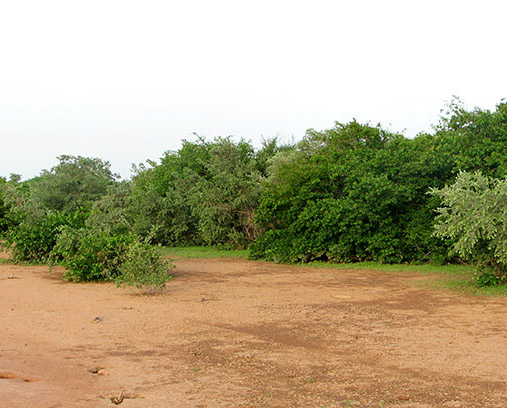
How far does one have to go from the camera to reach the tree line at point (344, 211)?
12.4 meters

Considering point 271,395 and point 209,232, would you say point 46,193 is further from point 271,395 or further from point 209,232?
point 271,395

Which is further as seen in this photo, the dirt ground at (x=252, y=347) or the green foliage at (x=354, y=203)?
the green foliage at (x=354, y=203)

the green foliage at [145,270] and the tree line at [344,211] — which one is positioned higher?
the tree line at [344,211]

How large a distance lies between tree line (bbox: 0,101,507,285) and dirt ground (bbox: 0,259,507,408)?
4.53ft

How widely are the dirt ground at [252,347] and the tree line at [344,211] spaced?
1.38 meters

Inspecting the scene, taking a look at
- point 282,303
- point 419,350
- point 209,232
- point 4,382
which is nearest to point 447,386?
point 419,350

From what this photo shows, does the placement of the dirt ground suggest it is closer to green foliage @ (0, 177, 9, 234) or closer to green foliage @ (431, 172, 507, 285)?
green foliage @ (431, 172, 507, 285)

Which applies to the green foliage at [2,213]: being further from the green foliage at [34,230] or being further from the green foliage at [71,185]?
the green foliage at [71,185]

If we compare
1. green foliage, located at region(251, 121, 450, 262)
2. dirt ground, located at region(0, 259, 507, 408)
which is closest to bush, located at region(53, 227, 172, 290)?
dirt ground, located at region(0, 259, 507, 408)

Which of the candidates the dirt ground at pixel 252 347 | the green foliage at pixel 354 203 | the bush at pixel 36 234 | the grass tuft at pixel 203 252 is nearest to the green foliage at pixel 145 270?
the dirt ground at pixel 252 347

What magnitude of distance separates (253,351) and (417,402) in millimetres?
2645

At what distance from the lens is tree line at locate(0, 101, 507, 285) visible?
40.6ft

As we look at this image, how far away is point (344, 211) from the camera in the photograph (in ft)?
58.7

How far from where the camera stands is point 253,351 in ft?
24.6
